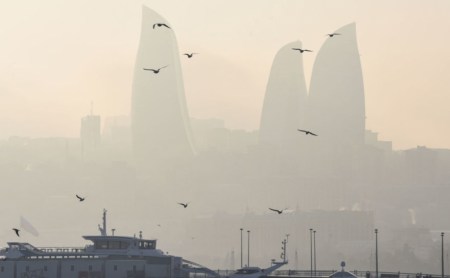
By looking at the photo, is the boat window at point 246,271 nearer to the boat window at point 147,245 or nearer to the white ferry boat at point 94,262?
the white ferry boat at point 94,262

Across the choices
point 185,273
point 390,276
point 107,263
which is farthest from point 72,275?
point 390,276

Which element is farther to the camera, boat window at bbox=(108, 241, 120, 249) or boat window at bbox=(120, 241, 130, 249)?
boat window at bbox=(108, 241, 120, 249)

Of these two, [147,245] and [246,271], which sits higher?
[147,245]

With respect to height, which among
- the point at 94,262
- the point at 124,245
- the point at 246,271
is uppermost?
the point at 124,245

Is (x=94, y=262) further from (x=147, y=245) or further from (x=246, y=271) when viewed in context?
(x=246, y=271)

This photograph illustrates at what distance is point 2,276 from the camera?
114125 mm

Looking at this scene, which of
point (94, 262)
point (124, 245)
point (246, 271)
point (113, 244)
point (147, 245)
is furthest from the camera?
point (147, 245)

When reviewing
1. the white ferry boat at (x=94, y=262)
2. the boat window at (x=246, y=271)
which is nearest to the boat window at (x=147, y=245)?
the white ferry boat at (x=94, y=262)

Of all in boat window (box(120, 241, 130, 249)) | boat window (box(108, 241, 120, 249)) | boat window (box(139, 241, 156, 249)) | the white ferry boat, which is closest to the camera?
the white ferry boat

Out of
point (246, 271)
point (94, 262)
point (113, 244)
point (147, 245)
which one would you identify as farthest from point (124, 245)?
point (246, 271)

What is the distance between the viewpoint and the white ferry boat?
114 metres

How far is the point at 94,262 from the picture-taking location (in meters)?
114

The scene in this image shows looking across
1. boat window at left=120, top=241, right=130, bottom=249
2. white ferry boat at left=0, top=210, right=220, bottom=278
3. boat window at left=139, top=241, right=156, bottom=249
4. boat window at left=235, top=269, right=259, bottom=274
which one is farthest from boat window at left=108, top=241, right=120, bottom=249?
boat window at left=235, top=269, right=259, bottom=274

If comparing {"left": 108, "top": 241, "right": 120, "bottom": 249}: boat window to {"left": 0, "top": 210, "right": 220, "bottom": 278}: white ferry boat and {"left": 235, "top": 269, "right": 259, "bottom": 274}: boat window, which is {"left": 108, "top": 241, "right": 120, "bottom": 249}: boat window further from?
{"left": 235, "top": 269, "right": 259, "bottom": 274}: boat window
